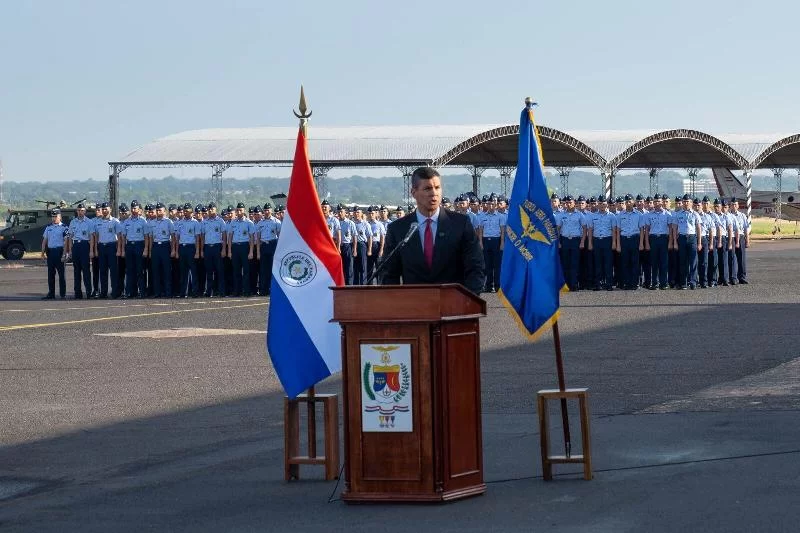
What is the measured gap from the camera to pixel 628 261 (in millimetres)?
30609

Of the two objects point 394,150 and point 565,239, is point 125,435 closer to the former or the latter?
point 565,239

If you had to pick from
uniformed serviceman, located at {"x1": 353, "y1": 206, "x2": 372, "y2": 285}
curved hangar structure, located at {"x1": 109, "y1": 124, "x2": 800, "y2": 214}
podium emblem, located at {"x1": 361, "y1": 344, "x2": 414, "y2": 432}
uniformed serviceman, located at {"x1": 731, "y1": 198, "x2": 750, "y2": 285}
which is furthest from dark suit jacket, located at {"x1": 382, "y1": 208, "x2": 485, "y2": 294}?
curved hangar structure, located at {"x1": 109, "y1": 124, "x2": 800, "y2": 214}

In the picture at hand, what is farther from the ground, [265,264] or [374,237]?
[374,237]

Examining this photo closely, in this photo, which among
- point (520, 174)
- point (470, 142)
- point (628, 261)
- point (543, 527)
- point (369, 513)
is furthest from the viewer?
point (470, 142)

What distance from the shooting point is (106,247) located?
98.9 feet

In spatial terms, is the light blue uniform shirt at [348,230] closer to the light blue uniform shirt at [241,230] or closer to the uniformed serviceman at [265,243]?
the uniformed serviceman at [265,243]

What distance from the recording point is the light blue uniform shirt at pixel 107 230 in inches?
1188

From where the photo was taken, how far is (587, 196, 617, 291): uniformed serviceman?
99.6ft

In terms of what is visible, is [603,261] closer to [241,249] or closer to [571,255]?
[571,255]

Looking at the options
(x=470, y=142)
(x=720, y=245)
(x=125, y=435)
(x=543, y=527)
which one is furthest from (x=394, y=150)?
(x=543, y=527)

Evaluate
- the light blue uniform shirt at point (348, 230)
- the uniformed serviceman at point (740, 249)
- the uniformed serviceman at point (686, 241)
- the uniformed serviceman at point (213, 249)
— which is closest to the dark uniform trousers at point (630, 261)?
the uniformed serviceman at point (686, 241)

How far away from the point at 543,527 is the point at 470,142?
44914 mm

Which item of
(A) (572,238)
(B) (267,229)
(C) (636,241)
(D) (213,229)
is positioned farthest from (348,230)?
(C) (636,241)

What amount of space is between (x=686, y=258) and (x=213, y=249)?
10037 mm
